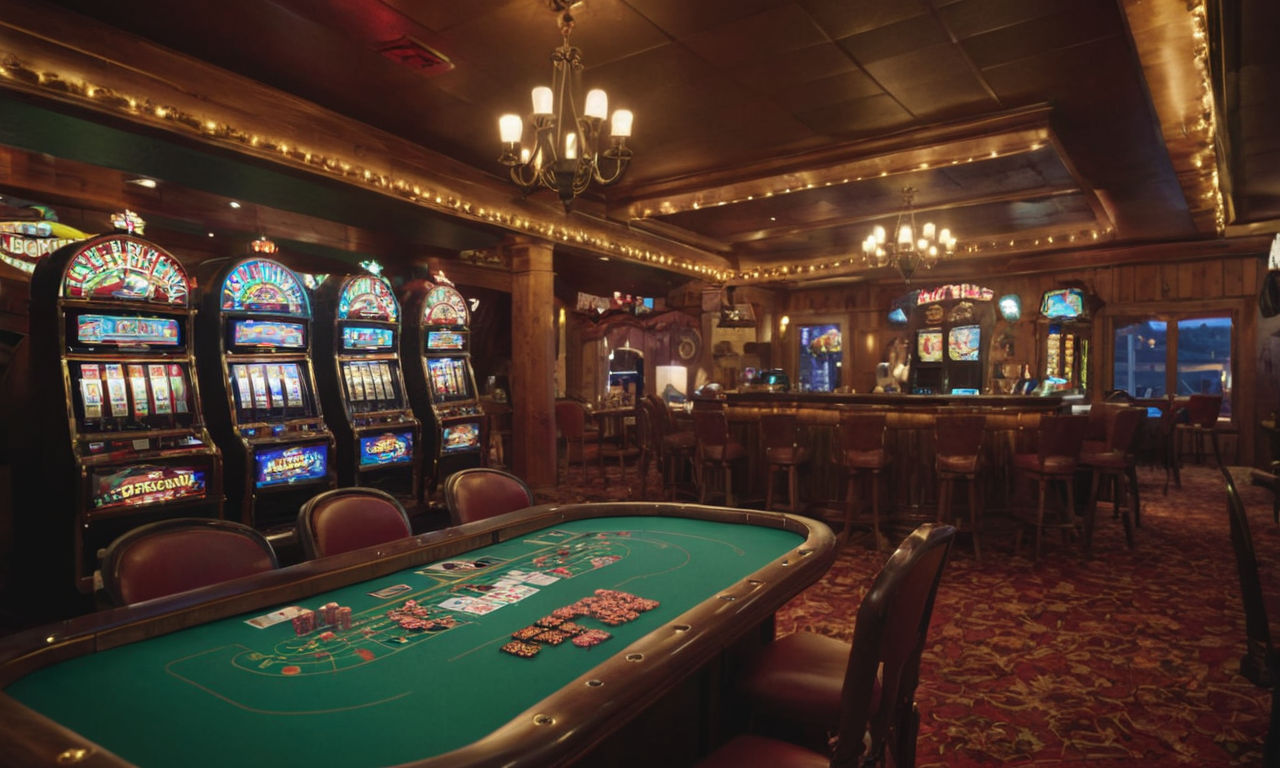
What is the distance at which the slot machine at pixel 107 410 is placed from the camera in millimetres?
3590

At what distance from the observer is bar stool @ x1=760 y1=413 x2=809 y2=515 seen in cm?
562

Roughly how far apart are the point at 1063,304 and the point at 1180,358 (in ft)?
9.42

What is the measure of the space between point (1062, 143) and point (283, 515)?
254 inches

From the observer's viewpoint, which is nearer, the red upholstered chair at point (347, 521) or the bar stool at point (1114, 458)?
the red upholstered chair at point (347, 521)

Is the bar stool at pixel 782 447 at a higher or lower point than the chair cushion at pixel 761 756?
higher

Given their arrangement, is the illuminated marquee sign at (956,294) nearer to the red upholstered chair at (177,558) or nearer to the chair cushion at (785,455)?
the chair cushion at (785,455)

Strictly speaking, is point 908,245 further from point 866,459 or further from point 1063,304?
point 1063,304

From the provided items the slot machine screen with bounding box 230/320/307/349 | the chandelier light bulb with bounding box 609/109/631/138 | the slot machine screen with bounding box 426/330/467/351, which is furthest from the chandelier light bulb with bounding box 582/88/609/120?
the slot machine screen with bounding box 426/330/467/351

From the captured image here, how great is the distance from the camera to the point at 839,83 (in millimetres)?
4762

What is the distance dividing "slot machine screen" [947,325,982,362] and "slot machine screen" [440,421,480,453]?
5.28 metres

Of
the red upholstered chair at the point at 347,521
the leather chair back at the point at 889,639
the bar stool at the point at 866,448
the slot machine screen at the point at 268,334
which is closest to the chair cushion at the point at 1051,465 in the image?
the bar stool at the point at 866,448

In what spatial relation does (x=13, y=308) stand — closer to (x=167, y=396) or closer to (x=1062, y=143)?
(x=167, y=396)

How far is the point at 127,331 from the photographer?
391cm

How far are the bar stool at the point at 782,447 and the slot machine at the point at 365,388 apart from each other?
272cm
